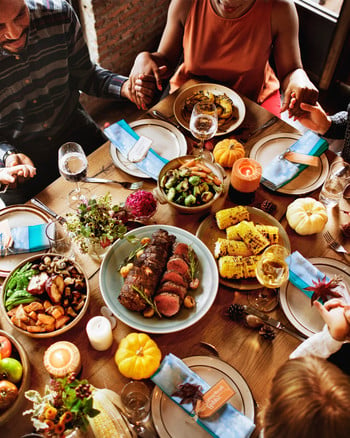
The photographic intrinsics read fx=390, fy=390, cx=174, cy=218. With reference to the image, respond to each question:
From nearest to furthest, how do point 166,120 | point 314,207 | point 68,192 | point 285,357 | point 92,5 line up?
point 285,357 → point 314,207 → point 68,192 → point 166,120 → point 92,5

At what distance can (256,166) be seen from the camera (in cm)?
176

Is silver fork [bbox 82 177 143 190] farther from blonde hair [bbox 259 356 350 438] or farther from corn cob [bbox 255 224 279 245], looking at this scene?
blonde hair [bbox 259 356 350 438]

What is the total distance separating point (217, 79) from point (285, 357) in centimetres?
177

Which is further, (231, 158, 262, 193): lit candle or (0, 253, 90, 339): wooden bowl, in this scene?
(231, 158, 262, 193): lit candle

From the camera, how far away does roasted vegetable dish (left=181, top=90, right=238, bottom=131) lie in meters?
2.12

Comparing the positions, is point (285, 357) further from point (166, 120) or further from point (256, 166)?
point (166, 120)

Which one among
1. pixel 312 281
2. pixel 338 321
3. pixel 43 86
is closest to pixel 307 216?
pixel 312 281

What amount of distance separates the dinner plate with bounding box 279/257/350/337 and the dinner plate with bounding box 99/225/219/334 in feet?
0.97

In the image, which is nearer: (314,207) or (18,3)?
(314,207)

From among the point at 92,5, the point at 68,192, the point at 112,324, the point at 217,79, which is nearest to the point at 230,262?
the point at 112,324

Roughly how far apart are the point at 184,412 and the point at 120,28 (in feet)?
11.4

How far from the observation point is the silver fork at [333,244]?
5.61 ft

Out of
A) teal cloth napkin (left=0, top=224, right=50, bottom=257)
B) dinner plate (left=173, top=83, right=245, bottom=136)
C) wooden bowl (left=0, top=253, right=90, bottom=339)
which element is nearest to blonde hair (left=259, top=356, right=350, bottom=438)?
wooden bowl (left=0, top=253, right=90, bottom=339)

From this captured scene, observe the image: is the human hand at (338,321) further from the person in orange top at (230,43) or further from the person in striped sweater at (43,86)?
the person in striped sweater at (43,86)
